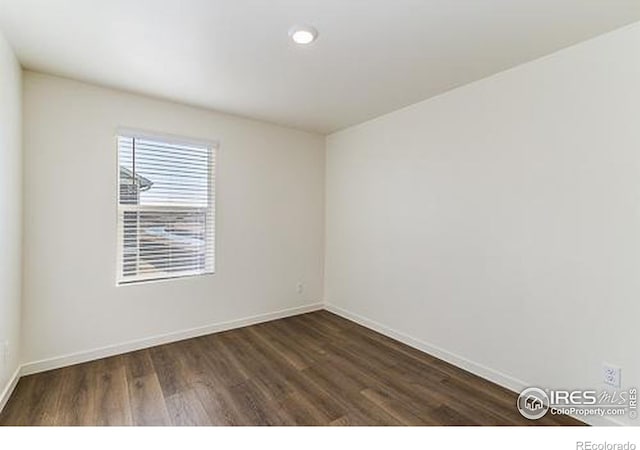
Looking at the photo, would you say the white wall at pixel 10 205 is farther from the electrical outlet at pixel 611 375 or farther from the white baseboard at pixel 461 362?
the electrical outlet at pixel 611 375

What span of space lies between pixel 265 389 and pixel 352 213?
2.18m

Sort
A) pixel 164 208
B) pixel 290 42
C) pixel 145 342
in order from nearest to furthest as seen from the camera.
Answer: pixel 290 42 → pixel 145 342 → pixel 164 208

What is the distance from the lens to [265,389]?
233cm

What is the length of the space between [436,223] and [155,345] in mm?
2859

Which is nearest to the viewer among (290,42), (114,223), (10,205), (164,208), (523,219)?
(290,42)

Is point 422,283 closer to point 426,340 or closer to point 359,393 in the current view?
point 426,340


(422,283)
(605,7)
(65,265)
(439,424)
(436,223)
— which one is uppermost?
(605,7)

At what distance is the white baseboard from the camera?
1961mm

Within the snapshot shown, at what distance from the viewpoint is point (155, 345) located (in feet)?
10.00

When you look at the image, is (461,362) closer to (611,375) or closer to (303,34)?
(611,375)

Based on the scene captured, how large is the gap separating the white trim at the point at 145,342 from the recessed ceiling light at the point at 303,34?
2809mm

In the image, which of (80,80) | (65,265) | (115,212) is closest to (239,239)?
(115,212)

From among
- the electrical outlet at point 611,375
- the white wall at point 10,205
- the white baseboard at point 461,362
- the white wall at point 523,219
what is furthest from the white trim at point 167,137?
the electrical outlet at point 611,375

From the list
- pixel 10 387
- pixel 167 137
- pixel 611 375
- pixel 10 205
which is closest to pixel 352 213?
pixel 167 137
